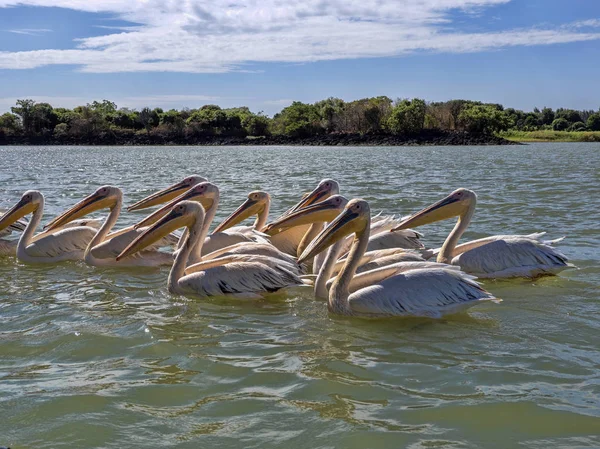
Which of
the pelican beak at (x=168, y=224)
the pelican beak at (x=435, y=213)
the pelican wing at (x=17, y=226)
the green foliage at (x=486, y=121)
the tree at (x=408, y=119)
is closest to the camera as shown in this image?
the pelican beak at (x=168, y=224)

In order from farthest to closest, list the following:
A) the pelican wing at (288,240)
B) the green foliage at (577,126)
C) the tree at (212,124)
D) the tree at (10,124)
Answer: the green foliage at (577,126), the tree at (10,124), the tree at (212,124), the pelican wing at (288,240)

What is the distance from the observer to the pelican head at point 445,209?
5848mm

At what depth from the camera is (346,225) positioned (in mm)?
4863

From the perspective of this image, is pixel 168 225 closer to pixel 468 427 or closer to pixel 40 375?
pixel 40 375

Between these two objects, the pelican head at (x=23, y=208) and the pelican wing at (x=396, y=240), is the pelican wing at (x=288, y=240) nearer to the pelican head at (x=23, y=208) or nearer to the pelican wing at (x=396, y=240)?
the pelican wing at (x=396, y=240)

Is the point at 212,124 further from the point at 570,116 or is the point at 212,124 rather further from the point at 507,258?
the point at 507,258

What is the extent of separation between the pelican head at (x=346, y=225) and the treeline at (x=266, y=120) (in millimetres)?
60645

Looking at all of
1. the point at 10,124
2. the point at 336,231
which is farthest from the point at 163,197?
the point at 10,124

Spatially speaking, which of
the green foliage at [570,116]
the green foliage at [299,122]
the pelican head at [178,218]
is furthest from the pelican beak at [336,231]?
the green foliage at [570,116]

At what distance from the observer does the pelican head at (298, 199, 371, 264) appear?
4.87 meters

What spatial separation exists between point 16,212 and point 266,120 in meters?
68.2

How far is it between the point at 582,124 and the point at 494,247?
90.5 meters

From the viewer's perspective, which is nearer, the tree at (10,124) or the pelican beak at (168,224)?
the pelican beak at (168,224)

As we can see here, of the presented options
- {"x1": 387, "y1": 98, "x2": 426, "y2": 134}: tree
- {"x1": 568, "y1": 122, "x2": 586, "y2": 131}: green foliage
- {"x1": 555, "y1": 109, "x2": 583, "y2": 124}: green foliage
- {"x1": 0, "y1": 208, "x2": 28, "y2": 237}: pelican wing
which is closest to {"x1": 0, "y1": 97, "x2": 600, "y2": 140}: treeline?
{"x1": 387, "y1": 98, "x2": 426, "y2": 134}: tree
